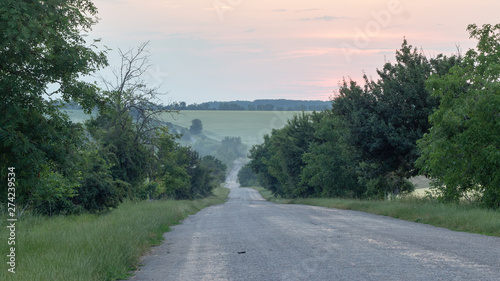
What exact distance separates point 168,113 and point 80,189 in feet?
38.4

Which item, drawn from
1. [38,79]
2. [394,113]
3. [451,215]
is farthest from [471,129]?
[38,79]

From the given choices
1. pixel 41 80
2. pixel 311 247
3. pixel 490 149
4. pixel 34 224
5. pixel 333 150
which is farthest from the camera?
pixel 333 150

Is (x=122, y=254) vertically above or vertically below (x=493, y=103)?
below

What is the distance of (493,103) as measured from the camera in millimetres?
17438

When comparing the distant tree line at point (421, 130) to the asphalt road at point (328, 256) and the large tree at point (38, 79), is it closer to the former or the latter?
the asphalt road at point (328, 256)

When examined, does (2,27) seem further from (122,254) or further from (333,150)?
(333,150)

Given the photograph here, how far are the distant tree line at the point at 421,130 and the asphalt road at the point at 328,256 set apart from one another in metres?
6.20

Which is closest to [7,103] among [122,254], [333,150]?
[122,254]

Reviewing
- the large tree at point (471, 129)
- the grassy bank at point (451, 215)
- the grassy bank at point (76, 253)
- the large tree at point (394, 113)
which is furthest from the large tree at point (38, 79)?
the large tree at point (394, 113)

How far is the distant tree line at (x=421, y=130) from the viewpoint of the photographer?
18.1 meters

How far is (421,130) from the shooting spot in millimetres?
29406

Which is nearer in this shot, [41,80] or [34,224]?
[41,80]

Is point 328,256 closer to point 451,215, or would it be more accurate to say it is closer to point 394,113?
point 451,215

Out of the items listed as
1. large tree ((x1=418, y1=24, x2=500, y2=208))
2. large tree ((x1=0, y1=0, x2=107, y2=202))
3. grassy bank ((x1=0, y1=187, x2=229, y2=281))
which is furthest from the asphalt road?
large tree ((x1=418, y1=24, x2=500, y2=208))
